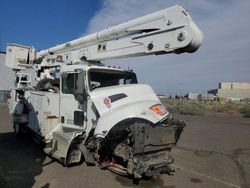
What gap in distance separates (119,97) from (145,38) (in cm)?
155

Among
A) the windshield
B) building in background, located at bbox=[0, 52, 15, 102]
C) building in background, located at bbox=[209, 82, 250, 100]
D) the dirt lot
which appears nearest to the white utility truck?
the windshield

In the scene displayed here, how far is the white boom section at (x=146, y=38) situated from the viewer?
569 centimetres

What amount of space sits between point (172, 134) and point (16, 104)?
22.9 feet

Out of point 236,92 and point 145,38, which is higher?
point 145,38

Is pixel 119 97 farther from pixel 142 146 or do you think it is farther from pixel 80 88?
pixel 142 146

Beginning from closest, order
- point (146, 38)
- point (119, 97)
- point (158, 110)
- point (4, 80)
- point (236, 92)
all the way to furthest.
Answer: point (158, 110) → point (146, 38) → point (119, 97) → point (4, 80) → point (236, 92)

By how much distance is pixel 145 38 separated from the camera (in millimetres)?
6434

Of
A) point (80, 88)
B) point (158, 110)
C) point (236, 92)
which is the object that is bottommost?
point (236, 92)

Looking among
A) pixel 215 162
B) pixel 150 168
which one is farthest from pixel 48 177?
pixel 215 162

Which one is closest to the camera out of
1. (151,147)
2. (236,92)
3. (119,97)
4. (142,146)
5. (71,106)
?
(142,146)

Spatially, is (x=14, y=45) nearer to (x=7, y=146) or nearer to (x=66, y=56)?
(x=66, y=56)

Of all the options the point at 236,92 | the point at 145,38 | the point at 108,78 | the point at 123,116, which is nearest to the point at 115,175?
the point at 123,116

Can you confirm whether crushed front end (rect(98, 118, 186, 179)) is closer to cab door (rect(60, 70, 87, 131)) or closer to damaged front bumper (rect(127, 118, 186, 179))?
damaged front bumper (rect(127, 118, 186, 179))

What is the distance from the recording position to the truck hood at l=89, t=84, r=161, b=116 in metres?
6.32
